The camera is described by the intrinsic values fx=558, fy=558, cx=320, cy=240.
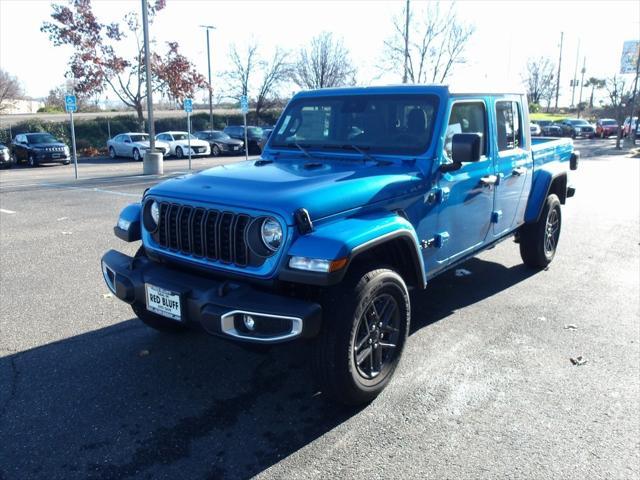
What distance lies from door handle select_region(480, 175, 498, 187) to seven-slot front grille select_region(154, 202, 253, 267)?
7.85 feet

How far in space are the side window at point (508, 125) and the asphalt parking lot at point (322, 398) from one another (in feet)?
5.03

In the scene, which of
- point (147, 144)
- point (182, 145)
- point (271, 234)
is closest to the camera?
point (271, 234)

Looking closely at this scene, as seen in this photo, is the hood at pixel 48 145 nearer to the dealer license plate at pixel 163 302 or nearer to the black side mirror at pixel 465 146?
the dealer license plate at pixel 163 302

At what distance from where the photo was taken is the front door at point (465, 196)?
171 inches

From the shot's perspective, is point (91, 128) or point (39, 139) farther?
point (91, 128)

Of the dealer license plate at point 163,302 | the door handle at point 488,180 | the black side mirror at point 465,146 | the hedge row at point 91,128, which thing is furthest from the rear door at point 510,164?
the hedge row at point 91,128

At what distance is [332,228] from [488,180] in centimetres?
219

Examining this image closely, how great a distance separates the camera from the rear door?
5188mm

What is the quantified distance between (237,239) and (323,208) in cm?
54

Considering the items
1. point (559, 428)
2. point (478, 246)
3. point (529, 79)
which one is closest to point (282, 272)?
point (559, 428)

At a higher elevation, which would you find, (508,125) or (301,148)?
(508,125)

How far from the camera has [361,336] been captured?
11.3 ft

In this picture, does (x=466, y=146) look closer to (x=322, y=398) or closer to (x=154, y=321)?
(x=322, y=398)

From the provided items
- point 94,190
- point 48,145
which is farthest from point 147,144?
point 94,190
